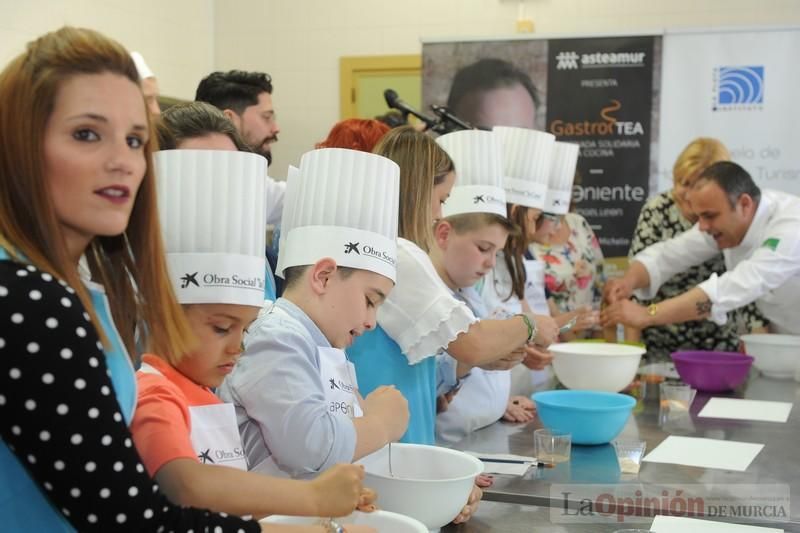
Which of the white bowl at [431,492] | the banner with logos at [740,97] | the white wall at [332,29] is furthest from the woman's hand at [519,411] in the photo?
the white wall at [332,29]

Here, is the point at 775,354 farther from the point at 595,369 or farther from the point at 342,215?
the point at 342,215

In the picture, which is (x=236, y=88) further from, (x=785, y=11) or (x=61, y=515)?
(x=785, y=11)

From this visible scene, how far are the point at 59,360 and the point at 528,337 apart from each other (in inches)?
57.3

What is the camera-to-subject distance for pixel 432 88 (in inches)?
198

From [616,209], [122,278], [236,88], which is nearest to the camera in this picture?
[122,278]

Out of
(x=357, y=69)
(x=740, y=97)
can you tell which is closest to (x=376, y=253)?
(x=740, y=97)

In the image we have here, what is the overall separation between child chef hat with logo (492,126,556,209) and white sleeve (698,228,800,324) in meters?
0.94

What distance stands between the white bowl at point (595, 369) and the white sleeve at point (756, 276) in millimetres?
902

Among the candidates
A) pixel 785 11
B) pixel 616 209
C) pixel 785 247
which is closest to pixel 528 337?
pixel 785 247

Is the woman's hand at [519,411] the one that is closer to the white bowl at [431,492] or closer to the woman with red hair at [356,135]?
the woman with red hair at [356,135]

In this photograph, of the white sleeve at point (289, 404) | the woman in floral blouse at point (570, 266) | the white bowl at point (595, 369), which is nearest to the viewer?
the white sleeve at point (289, 404)

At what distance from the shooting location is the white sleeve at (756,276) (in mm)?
3291

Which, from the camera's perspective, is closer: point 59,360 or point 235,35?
point 59,360

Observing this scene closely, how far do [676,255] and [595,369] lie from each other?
1.39 meters
